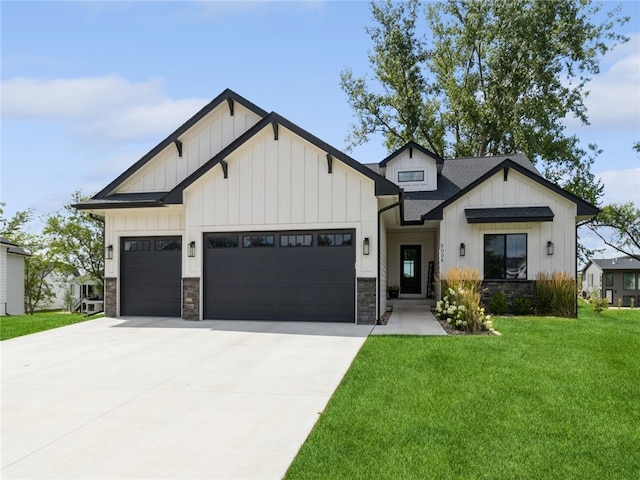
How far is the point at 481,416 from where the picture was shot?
464 cm

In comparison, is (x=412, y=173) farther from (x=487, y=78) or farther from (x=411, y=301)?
(x=487, y=78)

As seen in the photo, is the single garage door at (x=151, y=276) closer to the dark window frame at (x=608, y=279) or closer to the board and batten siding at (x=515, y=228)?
the board and batten siding at (x=515, y=228)

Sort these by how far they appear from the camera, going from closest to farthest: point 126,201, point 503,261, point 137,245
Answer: point 126,201 < point 137,245 < point 503,261

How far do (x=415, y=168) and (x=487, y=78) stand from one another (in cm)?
1200

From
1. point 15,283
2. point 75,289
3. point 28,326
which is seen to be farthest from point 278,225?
point 75,289

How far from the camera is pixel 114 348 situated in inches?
334

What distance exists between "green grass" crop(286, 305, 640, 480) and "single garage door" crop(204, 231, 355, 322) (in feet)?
11.4

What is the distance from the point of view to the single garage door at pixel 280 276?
446 inches

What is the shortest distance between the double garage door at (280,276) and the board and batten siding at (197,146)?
2652 millimetres

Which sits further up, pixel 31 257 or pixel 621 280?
pixel 31 257

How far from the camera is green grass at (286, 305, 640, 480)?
3.59 m

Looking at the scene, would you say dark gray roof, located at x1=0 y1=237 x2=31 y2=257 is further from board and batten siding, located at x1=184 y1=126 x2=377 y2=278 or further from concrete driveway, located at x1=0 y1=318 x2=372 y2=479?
concrete driveway, located at x1=0 y1=318 x2=372 y2=479

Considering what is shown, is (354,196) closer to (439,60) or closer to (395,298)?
(395,298)

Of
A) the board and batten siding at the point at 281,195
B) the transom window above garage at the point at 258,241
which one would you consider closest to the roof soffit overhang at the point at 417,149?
the board and batten siding at the point at 281,195
